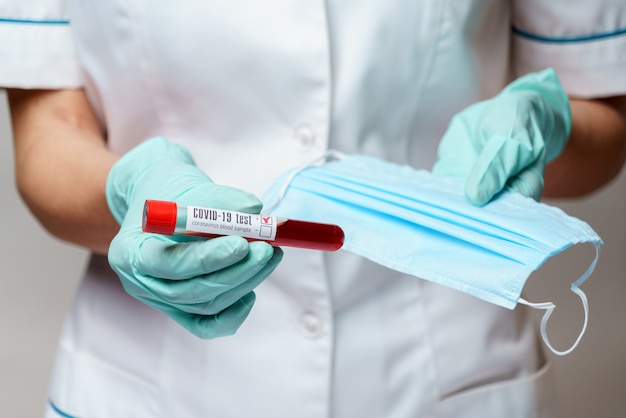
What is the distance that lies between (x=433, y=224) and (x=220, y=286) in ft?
0.65

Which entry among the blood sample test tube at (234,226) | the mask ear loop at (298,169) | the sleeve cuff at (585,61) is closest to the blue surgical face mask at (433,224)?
the mask ear loop at (298,169)

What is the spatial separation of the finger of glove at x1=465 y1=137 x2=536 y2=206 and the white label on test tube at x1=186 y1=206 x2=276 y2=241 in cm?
23

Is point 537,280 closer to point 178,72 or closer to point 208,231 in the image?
point 178,72

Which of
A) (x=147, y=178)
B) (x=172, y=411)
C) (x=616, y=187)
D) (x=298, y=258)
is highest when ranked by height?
(x=147, y=178)

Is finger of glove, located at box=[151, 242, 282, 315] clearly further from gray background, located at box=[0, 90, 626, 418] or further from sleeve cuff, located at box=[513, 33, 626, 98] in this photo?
gray background, located at box=[0, 90, 626, 418]

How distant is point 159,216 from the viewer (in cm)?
62

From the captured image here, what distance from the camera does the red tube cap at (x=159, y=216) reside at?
2.03ft

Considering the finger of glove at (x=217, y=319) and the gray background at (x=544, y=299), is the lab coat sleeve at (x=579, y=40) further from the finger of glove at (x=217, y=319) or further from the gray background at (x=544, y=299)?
the gray background at (x=544, y=299)

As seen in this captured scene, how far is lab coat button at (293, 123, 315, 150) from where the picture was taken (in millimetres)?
900

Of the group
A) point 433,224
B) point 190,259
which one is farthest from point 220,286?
point 433,224

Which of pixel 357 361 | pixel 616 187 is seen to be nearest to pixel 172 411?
pixel 357 361

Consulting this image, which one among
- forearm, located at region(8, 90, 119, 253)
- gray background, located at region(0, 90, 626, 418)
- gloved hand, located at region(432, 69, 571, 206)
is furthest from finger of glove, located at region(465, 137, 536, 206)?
gray background, located at region(0, 90, 626, 418)

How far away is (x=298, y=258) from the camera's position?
2.94ft

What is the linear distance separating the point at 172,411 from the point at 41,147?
32 cm
